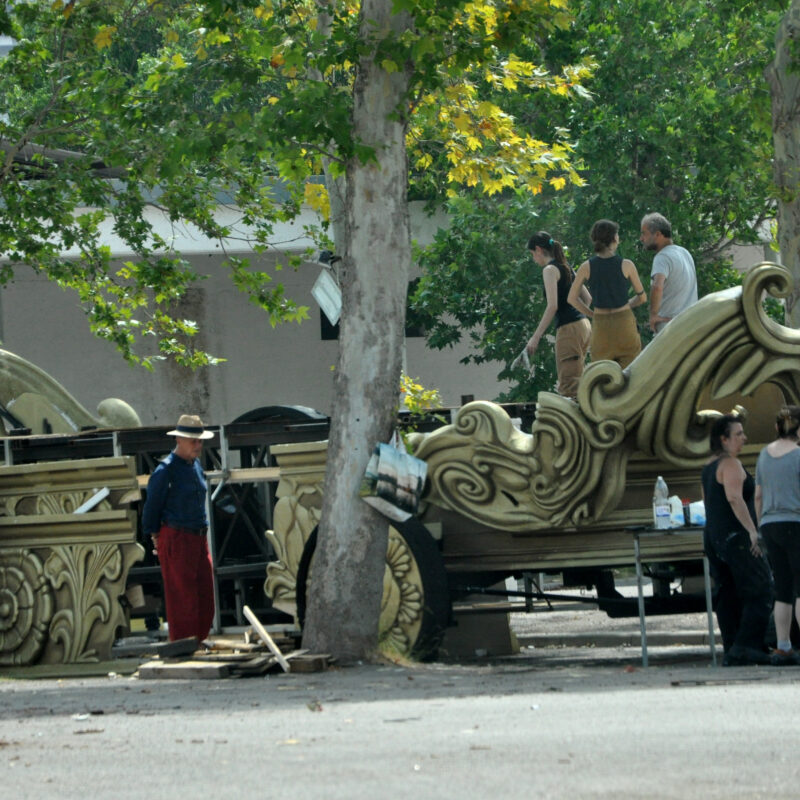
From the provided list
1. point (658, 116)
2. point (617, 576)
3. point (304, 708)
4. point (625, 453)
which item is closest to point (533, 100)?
point (658, 116)

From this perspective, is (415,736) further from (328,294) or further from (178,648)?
(328,294)

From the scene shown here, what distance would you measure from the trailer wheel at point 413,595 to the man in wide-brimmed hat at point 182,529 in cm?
122

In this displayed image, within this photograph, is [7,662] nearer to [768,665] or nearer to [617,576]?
[768,665]

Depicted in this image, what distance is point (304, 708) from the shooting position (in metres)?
8.93

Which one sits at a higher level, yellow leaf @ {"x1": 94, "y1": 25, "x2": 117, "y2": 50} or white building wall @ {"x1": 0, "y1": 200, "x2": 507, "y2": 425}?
yellow leaf @ {"x1": 94, "y1": 25, "x2": 117, "y2": 50}

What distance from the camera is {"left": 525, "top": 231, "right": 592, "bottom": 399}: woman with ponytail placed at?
44.8ft

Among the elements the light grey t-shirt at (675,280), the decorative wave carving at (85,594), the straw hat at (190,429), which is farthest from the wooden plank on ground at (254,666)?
the light grey t-shirt at (675,280)

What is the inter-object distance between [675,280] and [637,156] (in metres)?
10.8

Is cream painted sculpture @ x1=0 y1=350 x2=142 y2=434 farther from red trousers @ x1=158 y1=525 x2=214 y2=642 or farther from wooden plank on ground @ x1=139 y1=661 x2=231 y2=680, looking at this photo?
wooden plank on ground @ x1=139 y1=661 x2=231 y2=680

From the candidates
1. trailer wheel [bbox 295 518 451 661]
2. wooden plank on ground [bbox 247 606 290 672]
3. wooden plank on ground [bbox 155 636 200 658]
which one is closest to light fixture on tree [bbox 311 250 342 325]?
trailer wheel [bbox 295 518 451 661]

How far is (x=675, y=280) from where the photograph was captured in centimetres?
1330

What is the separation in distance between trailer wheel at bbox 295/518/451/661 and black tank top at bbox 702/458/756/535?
6.51 feet

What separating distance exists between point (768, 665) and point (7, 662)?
229 inches

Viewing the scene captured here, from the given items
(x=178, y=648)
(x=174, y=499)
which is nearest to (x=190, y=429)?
(x=174, y=499)
